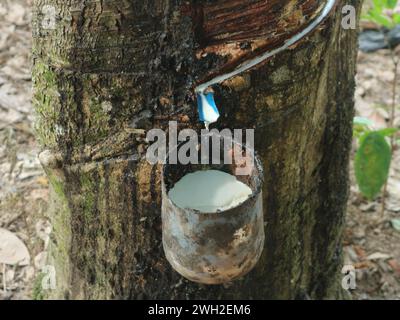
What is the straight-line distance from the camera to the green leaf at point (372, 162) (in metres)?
2.00

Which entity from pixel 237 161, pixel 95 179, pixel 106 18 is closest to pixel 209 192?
Result: pixel 237 161

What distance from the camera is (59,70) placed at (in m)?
1.32

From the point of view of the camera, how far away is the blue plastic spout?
1251 mm

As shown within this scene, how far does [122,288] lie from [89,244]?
0.15 metres

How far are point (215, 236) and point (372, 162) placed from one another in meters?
1.07

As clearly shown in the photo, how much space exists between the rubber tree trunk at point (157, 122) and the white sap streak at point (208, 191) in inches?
4.8

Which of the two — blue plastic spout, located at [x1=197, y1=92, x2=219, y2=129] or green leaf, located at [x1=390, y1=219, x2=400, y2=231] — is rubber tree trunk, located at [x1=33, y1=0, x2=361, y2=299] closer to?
blue plastic spout, located at [x1=197, y1=92, x2=219, y2=129]

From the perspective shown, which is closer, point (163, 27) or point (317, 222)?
point (163, 27)

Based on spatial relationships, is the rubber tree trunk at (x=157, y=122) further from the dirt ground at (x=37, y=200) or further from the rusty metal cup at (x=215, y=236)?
the dirt ground at (x=37, y=200)

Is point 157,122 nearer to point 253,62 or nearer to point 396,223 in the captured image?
point 253,62

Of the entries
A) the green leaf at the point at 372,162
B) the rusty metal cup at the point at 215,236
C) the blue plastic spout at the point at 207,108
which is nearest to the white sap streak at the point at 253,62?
the blue plastic spout at the point at 207,108

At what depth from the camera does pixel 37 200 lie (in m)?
2.32

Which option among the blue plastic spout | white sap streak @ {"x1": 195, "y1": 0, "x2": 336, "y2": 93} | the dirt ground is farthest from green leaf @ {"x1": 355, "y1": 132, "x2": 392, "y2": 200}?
the blue plastic spout
